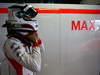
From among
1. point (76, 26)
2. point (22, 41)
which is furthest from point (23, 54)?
point (76, 26)

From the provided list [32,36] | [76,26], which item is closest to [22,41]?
[32,36]

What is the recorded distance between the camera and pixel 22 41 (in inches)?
112

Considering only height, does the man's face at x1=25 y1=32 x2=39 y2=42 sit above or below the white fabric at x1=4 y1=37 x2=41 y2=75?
above

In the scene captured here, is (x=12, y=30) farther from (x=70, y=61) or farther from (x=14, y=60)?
(x=70, y=61)

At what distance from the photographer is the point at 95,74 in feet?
11.7

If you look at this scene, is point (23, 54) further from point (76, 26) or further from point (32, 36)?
point (76, 26)

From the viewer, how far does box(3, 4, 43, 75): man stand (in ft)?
9.04

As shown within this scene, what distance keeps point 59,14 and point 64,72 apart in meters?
0.77

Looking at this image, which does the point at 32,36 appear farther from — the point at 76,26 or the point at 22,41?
the point at 76,26

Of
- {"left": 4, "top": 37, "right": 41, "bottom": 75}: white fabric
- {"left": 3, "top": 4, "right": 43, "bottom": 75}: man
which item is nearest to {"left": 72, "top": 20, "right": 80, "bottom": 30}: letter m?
{"left": 3, "top": 4, "right": 43, "bottom": 75}: man

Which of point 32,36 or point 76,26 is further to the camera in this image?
point 76,26

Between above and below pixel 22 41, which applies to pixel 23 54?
below

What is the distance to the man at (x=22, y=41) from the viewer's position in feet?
9.04

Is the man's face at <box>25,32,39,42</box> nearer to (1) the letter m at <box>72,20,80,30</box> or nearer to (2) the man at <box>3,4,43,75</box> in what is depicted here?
(2) the man at <box>3,4,43,75</box>
